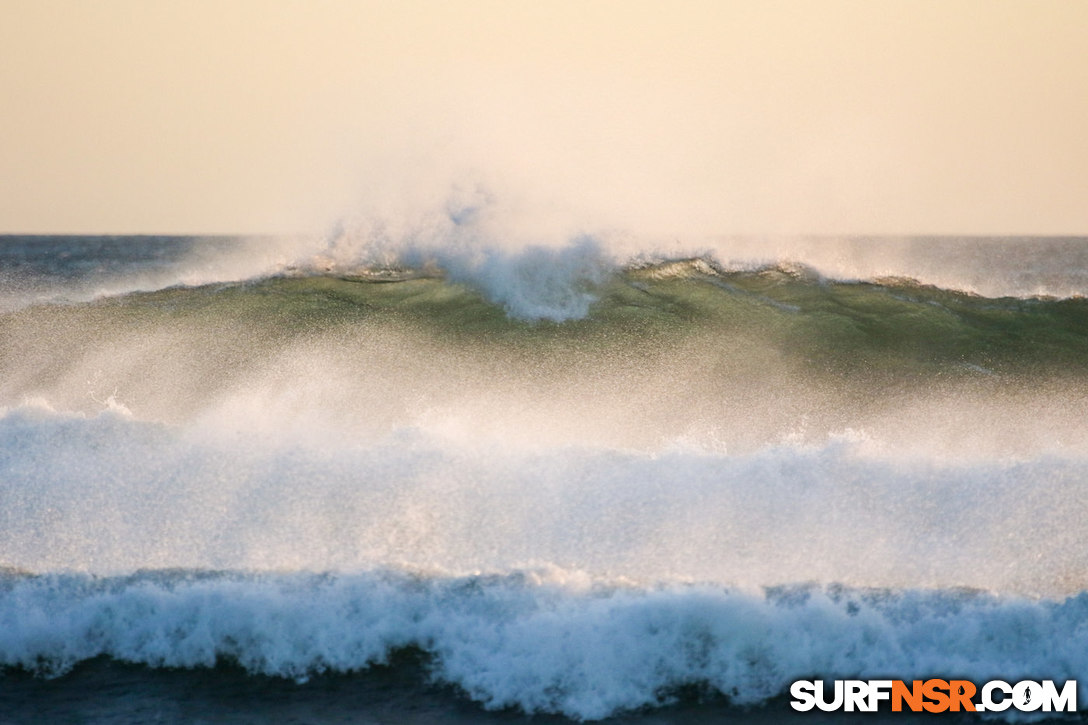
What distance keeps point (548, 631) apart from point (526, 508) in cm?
125

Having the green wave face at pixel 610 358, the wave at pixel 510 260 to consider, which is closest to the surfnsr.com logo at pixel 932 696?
the green wave face at pixel 610 358

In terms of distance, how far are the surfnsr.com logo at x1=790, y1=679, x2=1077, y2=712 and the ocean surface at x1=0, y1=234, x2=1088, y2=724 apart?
0.08 metres

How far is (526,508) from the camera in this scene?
704cm

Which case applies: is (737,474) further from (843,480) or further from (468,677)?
(468,677)

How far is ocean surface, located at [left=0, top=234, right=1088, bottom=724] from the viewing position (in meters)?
5.85

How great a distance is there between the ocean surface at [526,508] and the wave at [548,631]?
17 mm

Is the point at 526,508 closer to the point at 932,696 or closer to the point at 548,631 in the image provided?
the point at 548,631

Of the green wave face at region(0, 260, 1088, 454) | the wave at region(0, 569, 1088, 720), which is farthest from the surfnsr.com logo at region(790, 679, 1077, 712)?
the green wave face at region(0, 260, 1088, 454)

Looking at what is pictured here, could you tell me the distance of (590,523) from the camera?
6.86 m

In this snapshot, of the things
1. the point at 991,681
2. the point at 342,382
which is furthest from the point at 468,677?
the point at 342,382

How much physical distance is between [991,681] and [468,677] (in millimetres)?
2892

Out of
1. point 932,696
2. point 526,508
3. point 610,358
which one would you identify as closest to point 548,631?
point 526,508

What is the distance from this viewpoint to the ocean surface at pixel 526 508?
5.85 m

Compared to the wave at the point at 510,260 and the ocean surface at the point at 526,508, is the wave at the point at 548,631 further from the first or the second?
the wave at the point at 510,260
